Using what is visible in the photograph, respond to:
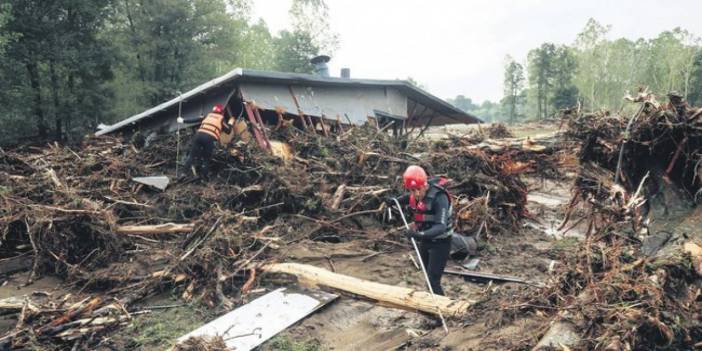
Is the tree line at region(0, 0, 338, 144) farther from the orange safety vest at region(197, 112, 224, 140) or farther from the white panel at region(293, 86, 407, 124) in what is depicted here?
the orange safety vest at region(197, 112, 224, 140)

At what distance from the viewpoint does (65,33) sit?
64.2 feet

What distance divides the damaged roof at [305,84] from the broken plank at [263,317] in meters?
6.16

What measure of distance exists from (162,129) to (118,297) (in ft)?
27.5

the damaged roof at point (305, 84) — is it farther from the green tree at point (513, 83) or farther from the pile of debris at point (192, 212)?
the green tree at point (513, 83)

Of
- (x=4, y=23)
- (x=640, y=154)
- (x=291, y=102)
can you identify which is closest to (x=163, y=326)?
(x=640, y=154)

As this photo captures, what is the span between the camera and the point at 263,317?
18.0ft

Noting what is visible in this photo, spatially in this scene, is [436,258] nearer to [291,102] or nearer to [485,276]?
[485,276]

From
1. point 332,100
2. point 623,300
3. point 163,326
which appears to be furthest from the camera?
point 332,100

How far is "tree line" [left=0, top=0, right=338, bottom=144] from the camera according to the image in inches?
711

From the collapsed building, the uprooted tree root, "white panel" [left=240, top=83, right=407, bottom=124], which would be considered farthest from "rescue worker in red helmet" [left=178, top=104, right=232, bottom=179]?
the uprooted tree root

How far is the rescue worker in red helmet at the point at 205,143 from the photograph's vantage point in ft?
30.5

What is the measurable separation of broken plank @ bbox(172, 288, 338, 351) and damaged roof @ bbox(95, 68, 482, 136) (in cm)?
616

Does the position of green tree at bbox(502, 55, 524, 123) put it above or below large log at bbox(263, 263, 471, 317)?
above

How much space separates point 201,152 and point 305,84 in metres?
4.25
